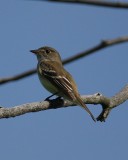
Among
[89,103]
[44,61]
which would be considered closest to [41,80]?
[44,61]

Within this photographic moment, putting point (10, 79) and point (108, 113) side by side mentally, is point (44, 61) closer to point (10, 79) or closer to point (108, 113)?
point (108, 113)

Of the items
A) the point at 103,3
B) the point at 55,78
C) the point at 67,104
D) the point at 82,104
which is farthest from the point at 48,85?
the point at 103,3

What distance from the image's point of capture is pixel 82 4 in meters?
0.98

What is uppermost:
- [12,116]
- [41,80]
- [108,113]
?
[41,80]

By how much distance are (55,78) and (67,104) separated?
3.43 feet

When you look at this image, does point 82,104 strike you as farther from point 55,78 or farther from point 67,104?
point 55,78

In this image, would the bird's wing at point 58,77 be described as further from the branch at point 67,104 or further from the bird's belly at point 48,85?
the branch at point 67,104

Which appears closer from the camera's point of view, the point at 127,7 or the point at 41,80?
the point at 127,7

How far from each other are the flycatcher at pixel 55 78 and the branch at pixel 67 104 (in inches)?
6.9

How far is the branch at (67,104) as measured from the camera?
4646 mm

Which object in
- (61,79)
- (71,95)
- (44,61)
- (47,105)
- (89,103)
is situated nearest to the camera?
(47,105)

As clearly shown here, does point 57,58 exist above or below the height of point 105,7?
above

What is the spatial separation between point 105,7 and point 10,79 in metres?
0.31

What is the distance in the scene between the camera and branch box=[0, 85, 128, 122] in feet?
15.2
